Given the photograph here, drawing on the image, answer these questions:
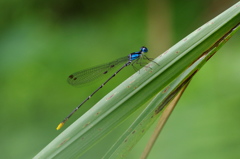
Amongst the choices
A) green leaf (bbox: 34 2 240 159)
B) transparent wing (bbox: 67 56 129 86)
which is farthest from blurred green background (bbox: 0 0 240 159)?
green leaf (bbox: 34 2 240 159)

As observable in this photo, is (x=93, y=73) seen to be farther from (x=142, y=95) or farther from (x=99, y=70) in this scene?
(x=142, y=95)

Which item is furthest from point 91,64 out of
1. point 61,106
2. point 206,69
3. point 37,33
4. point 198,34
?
point 198,34

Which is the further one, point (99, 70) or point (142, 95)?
point (99, 70)

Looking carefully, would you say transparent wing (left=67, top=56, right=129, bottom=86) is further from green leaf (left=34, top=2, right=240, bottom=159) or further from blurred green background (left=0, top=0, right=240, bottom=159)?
green leaf (left=34, top=2, right=240, bottom=159)

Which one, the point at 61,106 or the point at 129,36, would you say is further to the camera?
the point at 129,36

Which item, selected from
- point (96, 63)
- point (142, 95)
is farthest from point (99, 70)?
point (142, 95)

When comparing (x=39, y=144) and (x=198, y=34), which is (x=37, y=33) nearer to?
(x=39, y=144)
